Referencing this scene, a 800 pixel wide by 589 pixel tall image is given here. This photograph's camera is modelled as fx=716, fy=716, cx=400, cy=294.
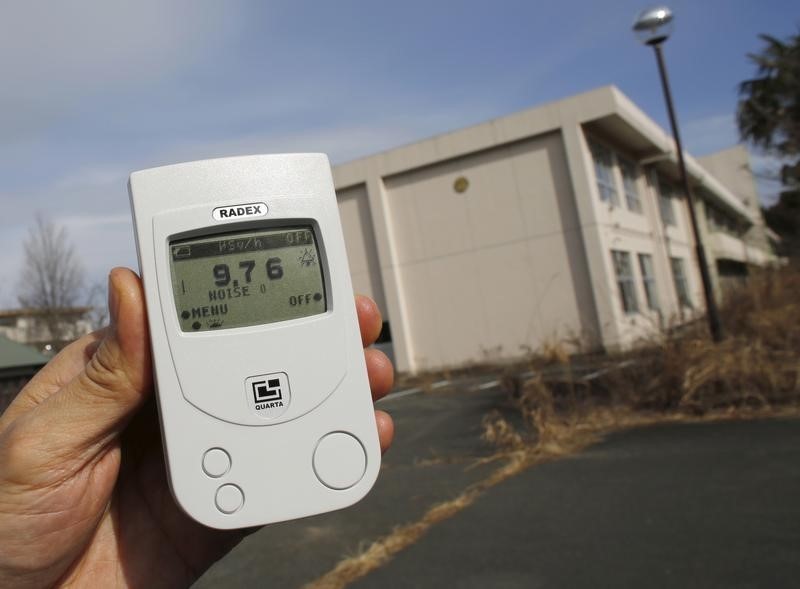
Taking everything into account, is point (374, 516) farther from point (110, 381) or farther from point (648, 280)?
point (648, 280)

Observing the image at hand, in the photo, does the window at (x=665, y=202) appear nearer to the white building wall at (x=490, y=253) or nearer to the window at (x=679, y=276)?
the window at (x=679, y=276)

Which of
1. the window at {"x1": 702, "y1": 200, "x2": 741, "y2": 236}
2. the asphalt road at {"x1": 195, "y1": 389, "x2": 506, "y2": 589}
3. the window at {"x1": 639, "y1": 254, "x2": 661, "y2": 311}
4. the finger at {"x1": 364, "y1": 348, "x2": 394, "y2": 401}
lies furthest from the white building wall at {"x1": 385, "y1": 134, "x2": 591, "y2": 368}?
the finger at {"x1": 364, "y1": 348, "x2": 394, "y2": 401}

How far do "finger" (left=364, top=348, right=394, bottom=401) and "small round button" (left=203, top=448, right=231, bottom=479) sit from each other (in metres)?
0.39

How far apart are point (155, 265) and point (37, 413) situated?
1.29 feet

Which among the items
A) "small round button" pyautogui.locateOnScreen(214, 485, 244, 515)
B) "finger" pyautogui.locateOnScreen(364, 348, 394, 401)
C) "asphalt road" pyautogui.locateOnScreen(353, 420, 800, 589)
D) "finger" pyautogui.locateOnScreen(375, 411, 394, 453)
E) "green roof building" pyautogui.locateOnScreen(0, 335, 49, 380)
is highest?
"green roof building" pyautogui.locateOnScreen(0, 335, 49, 380)

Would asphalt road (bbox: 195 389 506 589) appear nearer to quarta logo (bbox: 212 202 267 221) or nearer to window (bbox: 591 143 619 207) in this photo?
quarta logo (bbox: 212 202 267 221)

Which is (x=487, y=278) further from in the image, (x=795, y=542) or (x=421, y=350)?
(x=795, y=542)

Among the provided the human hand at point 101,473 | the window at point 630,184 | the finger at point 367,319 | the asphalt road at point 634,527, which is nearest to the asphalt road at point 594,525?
the asphalt road at point 634,527

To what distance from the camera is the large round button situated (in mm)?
1538

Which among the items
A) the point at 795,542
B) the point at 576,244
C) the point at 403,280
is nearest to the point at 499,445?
the point at 795,542

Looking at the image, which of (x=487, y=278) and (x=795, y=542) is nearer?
(x=795, y=542)

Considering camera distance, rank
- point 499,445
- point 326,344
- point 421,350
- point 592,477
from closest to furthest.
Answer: point 326,344 → point 592,477 → point 499,445 → point 421,350

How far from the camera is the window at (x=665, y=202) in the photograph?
1061 inches

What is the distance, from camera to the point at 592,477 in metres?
6.19
